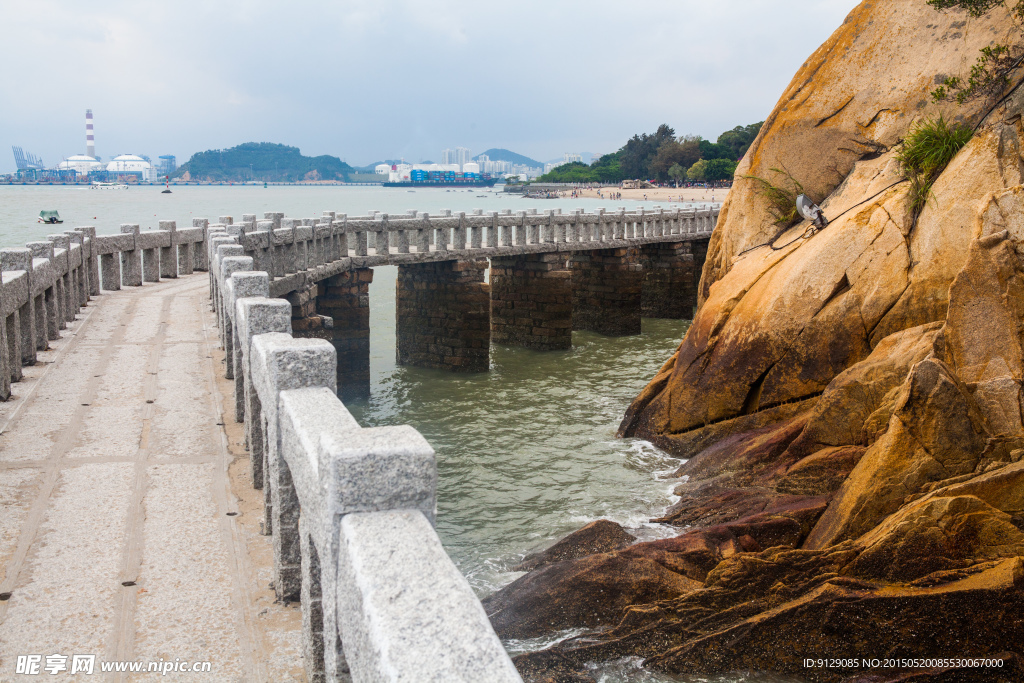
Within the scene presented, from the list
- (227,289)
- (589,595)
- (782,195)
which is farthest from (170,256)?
(589,595)

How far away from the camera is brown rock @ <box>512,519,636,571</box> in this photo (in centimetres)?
1065

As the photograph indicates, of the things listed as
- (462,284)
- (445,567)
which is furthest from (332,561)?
(462,284)

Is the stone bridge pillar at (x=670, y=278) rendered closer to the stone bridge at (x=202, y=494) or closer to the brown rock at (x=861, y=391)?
the stone bridge at (x=202, y=494)

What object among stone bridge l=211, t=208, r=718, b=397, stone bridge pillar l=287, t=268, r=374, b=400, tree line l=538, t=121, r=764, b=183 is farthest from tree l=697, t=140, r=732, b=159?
stone bridge pillar l=287, t=268, r=374, b=400

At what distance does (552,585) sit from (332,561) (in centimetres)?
683

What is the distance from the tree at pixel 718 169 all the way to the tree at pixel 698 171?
346 mm

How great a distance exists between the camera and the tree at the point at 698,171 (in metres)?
106

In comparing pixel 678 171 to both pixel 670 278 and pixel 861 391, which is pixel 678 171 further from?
pixel 861 391

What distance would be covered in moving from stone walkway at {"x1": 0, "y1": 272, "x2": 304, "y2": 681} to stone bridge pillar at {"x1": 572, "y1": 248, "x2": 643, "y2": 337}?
78.3ft

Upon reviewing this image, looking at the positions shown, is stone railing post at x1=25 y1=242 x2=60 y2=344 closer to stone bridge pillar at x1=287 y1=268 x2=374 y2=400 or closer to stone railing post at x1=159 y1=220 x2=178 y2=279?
stone railing post at x1=159 y1=220 x2=178 y2=279

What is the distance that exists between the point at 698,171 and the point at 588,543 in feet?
334

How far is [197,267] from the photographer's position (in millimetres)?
20016

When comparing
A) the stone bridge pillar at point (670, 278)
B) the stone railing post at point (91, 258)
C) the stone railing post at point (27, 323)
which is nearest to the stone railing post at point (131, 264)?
the stone railing post at point (91, 258)

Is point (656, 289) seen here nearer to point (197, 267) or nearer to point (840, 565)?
point (197, 267)
